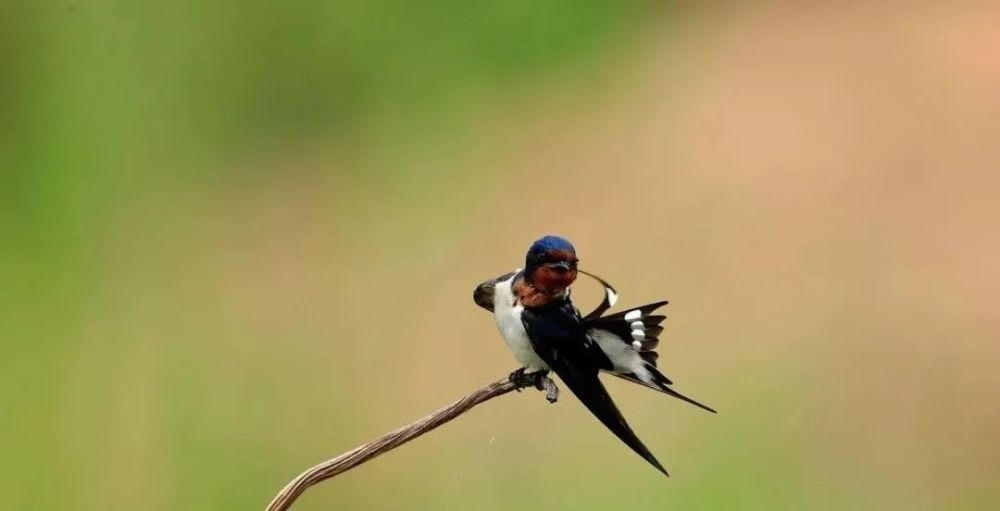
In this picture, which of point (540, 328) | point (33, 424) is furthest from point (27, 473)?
point (540, 328)

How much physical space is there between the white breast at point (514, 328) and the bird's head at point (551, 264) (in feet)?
0.14

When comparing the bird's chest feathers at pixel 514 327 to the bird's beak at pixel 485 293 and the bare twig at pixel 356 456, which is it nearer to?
the bird's beak at pixel 485 293

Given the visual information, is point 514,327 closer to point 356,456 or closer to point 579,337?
point 579,337

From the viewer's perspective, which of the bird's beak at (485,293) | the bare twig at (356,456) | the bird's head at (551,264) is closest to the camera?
the bare twig at (356,456)

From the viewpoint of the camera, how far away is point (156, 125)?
5.37 feet

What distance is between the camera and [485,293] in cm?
82

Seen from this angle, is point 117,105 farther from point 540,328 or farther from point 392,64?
point 540,328

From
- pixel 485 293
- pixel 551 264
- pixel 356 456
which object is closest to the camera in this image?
pixel 356 456

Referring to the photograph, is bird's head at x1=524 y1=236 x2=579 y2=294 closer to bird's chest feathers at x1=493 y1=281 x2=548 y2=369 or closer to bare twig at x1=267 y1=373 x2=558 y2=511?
bird's chest feathers at x1=493 y1=281 x2=548 y2=369

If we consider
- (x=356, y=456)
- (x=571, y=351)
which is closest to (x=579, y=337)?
(x=571, y=351)

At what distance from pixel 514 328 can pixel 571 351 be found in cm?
7

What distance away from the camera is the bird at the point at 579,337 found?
2.21ft

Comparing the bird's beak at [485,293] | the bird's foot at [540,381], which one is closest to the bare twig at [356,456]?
the bird's foot at [540,381]

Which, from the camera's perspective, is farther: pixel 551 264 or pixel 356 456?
pixel 551 264
